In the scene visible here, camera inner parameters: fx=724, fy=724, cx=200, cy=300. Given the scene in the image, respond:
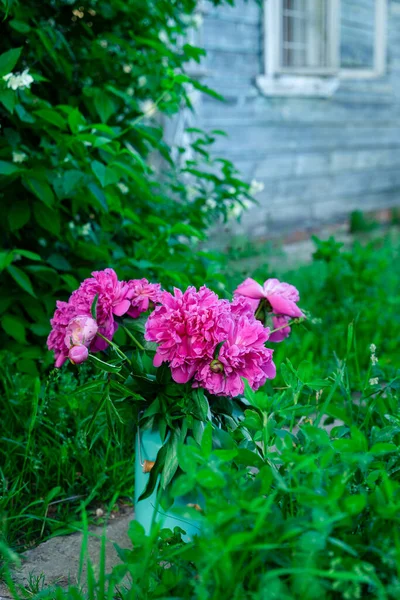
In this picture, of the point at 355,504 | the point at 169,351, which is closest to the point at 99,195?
the point at 169,351

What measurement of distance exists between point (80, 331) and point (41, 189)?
2.77 feet

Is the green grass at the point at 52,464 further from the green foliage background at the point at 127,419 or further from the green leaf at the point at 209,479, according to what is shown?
the green leaf at the point at 209,479

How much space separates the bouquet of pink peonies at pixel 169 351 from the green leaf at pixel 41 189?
2.09 feet

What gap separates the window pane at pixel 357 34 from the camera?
22.5ft

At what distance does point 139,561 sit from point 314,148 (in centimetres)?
589

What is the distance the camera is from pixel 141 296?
5.46 ft

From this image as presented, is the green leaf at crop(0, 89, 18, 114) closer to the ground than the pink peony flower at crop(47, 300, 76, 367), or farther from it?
farther from it

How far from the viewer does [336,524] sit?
1.13 meters

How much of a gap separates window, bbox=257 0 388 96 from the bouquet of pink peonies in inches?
182

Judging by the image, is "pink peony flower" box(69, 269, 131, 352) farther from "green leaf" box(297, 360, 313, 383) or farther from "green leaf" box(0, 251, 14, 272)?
"green leaf" box(0, 251, 14, 272)

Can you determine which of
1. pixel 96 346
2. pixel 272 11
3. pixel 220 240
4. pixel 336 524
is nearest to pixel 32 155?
pixel 96 346

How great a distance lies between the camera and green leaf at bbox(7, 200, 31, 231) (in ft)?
7.52

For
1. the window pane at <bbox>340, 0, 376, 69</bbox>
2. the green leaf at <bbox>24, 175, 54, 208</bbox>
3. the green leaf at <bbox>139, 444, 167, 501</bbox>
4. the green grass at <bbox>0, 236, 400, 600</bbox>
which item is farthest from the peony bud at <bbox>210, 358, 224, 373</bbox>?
the window pane at <bbox>340, 0, 376, 69</bbox>

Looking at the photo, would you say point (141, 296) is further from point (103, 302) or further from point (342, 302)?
point (342, 302)
